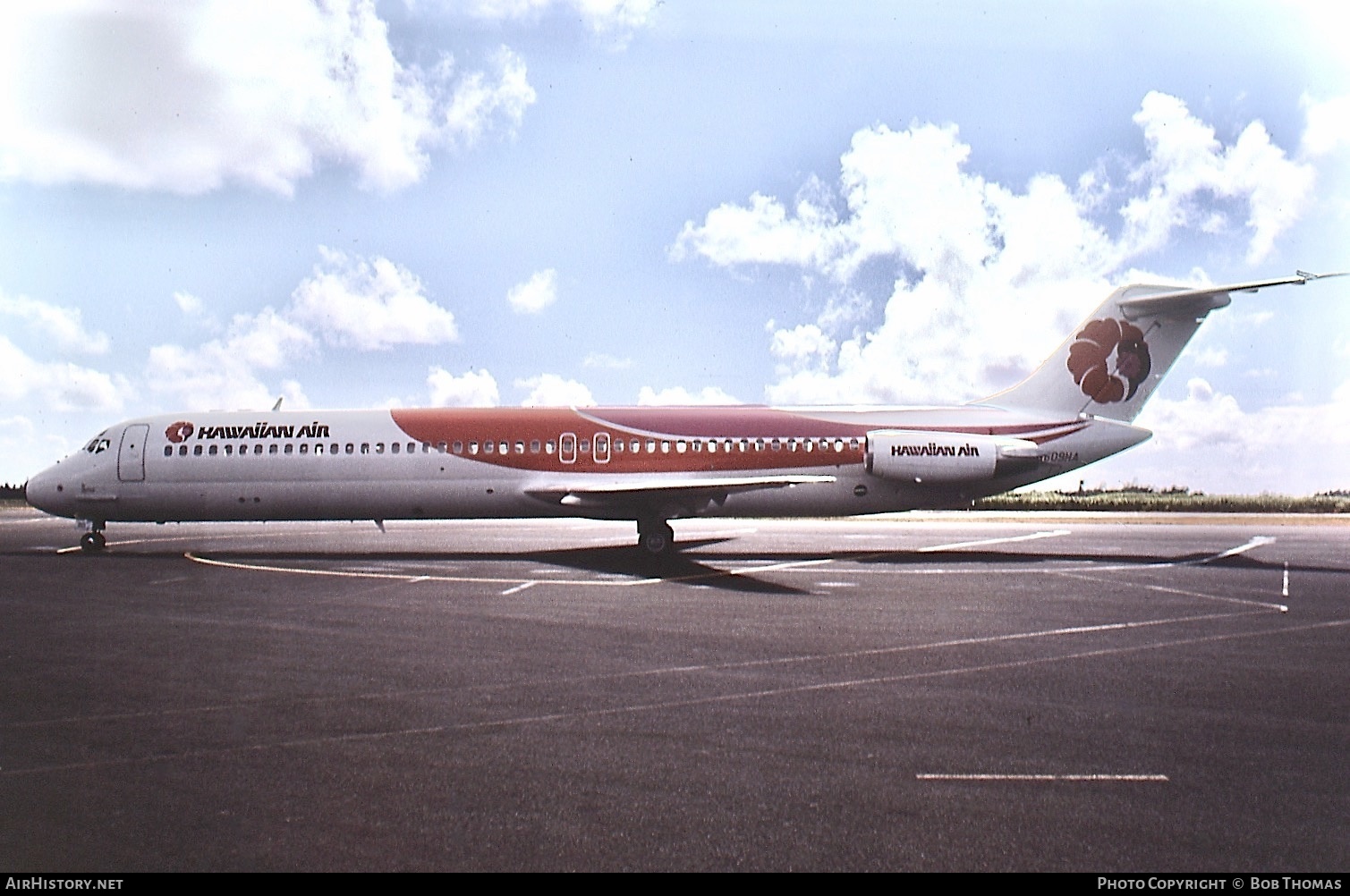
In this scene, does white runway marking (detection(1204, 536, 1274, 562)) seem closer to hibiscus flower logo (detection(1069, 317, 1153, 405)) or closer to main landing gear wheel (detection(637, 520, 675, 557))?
hibiscus flower logo (detection(1069, 317, 1153, 405))

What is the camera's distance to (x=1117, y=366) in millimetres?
23188

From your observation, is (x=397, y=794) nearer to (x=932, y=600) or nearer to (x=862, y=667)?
(x=862, y=667)

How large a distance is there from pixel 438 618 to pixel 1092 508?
142 feet

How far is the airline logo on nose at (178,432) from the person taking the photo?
23266 mm

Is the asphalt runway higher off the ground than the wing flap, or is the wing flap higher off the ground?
the wing flap

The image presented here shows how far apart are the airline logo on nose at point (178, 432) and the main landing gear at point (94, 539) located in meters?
2.82

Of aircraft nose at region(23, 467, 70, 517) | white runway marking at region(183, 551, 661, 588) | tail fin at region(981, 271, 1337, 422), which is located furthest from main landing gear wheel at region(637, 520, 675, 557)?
aircraft nose at region(23, 467, 70, 517)

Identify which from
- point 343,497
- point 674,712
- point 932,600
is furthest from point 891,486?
point 674,712

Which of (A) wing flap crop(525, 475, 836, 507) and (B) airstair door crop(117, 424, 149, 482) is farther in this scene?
(B) airstair door crop(117, 424, 149, 482)

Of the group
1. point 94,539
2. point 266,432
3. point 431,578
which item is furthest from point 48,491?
point 431,578

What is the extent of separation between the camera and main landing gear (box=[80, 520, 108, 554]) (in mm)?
23078

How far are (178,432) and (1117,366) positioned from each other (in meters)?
23.4

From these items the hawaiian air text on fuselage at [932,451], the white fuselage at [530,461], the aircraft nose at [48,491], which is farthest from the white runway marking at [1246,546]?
the aircraft nose at [48,491]

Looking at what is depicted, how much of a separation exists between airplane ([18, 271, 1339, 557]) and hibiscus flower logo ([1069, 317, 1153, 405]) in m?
0.04
